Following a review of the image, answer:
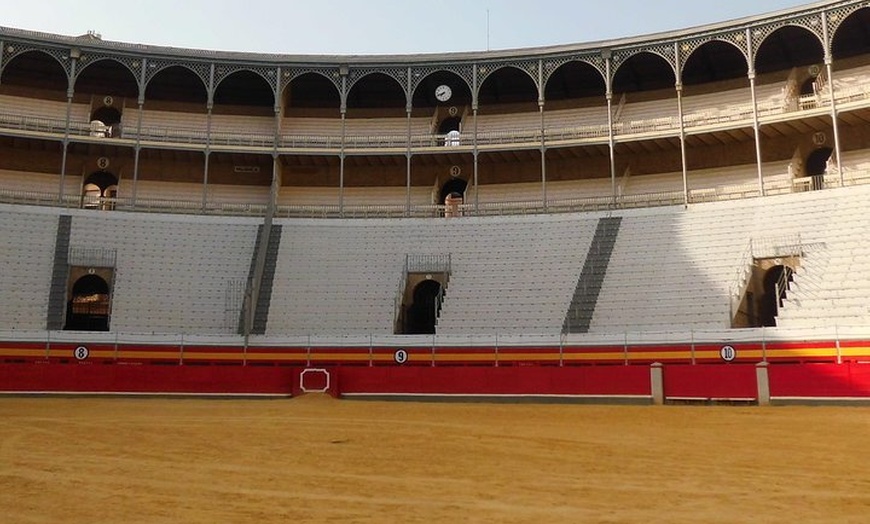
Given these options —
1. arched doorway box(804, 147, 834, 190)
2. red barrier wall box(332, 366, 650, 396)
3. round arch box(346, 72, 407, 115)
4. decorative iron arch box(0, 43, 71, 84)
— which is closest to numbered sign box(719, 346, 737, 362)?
red barrier wall box(332, 366, 650, 396)

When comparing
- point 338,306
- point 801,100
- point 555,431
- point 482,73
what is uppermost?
point 482,73

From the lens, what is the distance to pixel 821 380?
64.5 feet

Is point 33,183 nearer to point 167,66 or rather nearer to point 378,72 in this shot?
point 167,66

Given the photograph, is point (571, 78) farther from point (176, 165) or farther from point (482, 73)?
point (176, 165)

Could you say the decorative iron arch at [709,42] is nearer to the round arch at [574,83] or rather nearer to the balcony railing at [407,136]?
the balcony railing at [407,136]

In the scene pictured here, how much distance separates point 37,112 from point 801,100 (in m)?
35.2

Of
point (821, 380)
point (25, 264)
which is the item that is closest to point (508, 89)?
point (821, 380)

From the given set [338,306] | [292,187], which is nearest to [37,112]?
[292,187]

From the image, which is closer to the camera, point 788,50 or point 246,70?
point 788,50

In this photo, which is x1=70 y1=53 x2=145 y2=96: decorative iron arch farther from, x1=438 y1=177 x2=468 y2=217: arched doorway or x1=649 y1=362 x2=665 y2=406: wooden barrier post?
x1=649 y1=362 x2=665 y2=406: wooden barrier post

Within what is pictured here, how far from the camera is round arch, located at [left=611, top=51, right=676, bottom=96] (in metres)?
34.2

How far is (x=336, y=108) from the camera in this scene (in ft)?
125

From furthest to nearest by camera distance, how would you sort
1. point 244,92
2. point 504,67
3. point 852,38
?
point 244,92
point 504,67
point 852,38

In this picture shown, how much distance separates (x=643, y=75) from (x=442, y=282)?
15407 millimetres
